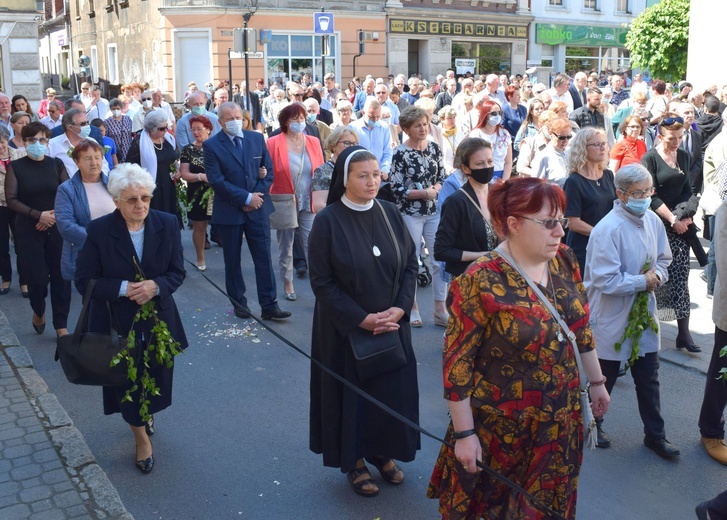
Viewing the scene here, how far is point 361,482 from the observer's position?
16.1 feet

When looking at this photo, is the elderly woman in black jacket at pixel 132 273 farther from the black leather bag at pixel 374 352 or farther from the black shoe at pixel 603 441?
the black shoe at pixel 603 441

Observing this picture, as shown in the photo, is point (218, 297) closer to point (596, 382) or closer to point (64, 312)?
point (64, 312)

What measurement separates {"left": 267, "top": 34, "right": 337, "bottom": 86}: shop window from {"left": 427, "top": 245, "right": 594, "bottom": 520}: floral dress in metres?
30.1

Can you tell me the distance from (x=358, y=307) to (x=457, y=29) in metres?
36.0

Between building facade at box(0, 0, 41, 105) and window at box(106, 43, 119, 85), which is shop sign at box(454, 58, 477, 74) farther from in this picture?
building facade at box(0, 0, 41, 105)

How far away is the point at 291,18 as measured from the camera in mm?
33281

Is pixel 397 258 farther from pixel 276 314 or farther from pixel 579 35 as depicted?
pixel 579 35

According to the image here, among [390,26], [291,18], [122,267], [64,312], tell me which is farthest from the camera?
[390,26]

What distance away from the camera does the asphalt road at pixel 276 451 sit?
4.83 m

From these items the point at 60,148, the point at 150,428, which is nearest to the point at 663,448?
the point at 150,428

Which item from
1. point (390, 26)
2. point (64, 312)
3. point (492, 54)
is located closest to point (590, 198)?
point (64, 312)

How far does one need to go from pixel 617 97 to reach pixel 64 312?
18379mm

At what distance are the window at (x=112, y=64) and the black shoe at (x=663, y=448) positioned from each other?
36.9m

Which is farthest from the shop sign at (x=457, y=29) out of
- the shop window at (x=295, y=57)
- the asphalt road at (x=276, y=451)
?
the asphalt road at (x=276, y=451)
